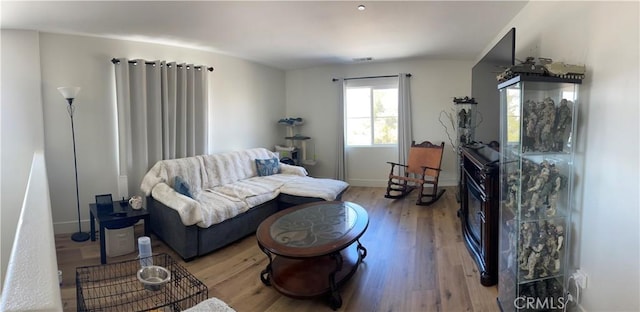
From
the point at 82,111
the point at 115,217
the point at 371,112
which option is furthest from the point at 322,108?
the point at 115,217

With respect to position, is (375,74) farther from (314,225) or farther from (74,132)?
(74,132)

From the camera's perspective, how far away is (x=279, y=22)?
3039mm

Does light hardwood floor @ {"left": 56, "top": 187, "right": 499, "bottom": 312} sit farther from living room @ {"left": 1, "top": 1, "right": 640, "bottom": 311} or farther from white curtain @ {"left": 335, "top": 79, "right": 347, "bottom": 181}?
white curtain @ {"left": 335, "top": 79, "right": 347, "bottom": 181}

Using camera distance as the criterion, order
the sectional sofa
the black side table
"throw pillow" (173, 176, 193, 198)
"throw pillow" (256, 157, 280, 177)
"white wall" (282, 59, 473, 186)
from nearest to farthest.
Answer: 1. the black side table
2. the sectional sofa
3. "throw pillow" (173, 176, 193, 198)
4. "throw pillow" (256, 157, 280, 177)
5. "white wall" (282, 59, 473, 186)

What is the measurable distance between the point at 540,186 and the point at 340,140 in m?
4.08

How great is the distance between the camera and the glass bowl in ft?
4.95

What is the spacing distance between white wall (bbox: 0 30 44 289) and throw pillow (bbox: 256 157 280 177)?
241 cm

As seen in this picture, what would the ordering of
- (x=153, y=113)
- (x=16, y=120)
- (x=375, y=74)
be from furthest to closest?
(x=375, y=74), (x=153, y=113), (x=16, y=120)

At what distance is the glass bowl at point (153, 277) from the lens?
1.51 metres

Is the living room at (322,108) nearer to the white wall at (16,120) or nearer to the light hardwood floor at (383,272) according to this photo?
the white wall at (16,120)

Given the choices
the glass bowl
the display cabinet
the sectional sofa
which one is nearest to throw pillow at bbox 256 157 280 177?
the sectional sofa

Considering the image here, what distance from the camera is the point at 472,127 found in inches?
149

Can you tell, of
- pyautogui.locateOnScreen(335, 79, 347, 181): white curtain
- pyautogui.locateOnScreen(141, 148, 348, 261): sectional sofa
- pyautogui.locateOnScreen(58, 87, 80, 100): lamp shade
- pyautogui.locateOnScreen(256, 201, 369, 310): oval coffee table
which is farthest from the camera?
pyautogui.locateOnScreen(335, 79, 347, 181): white curtain

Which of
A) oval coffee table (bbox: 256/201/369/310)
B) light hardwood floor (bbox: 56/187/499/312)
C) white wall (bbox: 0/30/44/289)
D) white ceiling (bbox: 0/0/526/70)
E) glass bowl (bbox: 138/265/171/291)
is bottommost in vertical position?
light hardwood floor (bbox: 56/187/499/312)
